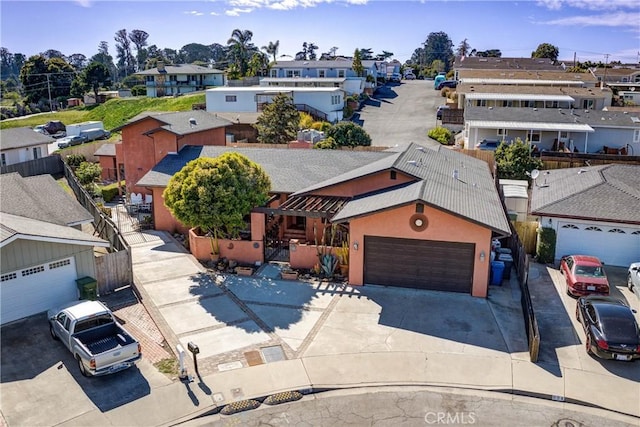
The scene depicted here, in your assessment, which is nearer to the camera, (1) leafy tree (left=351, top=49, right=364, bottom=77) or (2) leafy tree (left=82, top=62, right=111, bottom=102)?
(1) leafy tree (left=351, top=49, right=364, bottom=77)

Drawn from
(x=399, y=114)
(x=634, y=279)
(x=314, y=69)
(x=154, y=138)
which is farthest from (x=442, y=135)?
(x=314, y=69)

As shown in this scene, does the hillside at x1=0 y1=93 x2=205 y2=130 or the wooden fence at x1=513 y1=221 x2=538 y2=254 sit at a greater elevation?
the hillside at x1=0 y1=93 x2=205 y2=130

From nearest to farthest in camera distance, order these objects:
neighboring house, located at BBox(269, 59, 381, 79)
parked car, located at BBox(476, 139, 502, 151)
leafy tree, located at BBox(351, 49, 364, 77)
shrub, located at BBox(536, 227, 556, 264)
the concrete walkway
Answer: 1. the concrete walkway
2. shrub, located at BBox(536, 227, 556, 264)
3. parked car, located at BBox(476, 139, 502, 151)
4. neighboring house, located at BBox(269, 59, 381, 79)
5. leafy tree, located at BBox(351, 49, 364, 77)

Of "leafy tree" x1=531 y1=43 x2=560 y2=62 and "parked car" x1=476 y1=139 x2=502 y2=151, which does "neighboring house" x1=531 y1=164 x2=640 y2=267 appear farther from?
"leafy tree" x1=531 y1=43 x2=560 y2=62

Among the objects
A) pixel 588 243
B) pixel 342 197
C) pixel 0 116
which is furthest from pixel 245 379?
pixel 0 116

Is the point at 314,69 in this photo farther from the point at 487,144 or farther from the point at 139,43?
the point at 139,43

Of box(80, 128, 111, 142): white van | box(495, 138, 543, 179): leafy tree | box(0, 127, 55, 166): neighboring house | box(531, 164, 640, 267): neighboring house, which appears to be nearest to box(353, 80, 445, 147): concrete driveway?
box(495, 138, 543, 179): leafy tree

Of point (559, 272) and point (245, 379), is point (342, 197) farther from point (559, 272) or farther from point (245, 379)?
point (245, 379)
